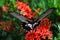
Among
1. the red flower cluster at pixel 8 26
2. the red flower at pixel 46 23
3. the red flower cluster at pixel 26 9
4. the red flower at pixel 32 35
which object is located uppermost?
the red flower cluster at pixel 26 9

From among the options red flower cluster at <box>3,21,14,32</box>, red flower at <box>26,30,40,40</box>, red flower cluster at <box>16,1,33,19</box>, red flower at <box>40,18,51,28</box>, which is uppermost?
red flower cluster at <box>16,1,33,19</box>

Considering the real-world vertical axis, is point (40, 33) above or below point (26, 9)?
below

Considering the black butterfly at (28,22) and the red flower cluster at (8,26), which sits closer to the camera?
the black butterfly at (28,22)

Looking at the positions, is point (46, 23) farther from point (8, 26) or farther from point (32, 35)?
point (8, 26)

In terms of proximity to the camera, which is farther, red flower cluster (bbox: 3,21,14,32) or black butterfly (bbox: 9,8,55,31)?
red flower cluster (bbox: 3,21,14,32)

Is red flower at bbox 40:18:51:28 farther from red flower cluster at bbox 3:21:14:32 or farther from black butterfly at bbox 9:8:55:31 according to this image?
red flower cluster at bbox 3:21:14:32

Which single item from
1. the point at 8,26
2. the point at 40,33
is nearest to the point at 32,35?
the point at 40,33

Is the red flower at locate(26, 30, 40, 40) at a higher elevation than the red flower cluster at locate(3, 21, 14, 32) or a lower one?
lower

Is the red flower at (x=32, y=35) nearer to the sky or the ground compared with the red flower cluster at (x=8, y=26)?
nearer to the ground

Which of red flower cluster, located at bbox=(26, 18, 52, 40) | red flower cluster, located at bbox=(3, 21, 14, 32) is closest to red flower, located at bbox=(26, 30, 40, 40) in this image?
red flower cluster, located at bbox=(26, 18, 52, 40)

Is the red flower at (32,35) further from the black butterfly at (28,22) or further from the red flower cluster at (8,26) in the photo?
the red flower cluster at (8,26)

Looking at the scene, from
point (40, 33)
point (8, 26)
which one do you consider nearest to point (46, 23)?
point (40, 33)

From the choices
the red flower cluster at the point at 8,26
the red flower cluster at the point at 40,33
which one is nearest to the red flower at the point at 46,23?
the red flower cluster at the point at 40,33
